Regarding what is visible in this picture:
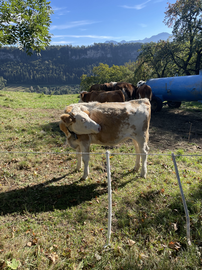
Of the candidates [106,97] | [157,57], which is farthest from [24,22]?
[157,57]

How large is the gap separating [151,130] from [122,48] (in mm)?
202802

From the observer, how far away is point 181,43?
19250mm

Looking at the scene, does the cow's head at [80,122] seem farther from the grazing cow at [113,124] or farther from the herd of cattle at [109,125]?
the grazing cow at [113,124]

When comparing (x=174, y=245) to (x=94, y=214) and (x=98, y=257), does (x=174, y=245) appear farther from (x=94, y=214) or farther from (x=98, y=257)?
(x=94, y=214)

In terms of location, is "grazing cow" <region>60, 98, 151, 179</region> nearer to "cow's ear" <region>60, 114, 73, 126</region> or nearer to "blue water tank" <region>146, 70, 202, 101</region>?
"cow's ear" <region>60, 114, 73, 126</region>

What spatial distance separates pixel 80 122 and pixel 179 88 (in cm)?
1116

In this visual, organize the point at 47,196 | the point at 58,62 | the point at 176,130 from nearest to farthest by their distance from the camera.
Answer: the point at 47,196 → the point at 176,130 → the point at 58,62

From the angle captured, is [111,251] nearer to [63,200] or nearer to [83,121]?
[63,200]

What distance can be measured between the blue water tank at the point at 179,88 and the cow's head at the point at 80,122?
426 inches

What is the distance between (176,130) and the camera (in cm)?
915

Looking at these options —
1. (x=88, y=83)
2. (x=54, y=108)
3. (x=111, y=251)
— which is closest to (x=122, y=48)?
(x=88, y=83)

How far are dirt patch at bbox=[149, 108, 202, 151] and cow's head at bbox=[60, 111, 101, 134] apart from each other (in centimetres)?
393

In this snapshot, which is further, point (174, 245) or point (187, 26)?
point (187, 26)

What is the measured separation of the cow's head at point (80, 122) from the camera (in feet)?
12.6
